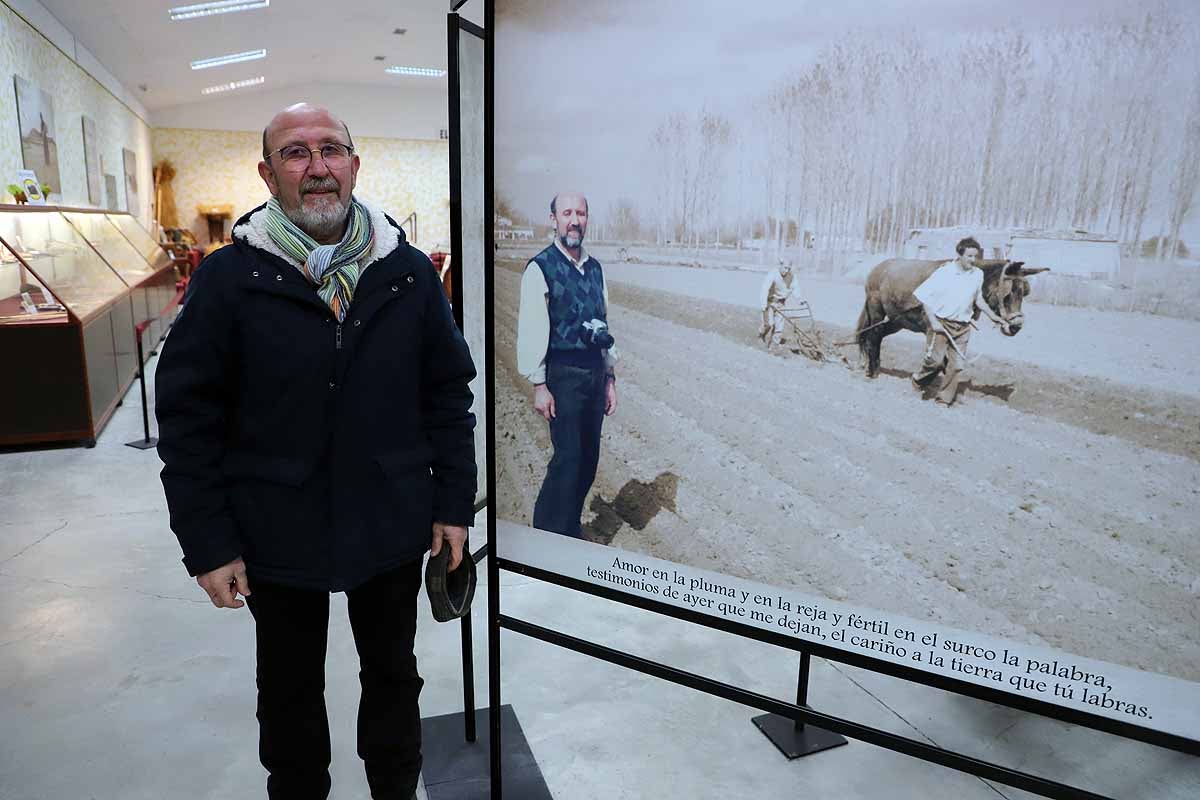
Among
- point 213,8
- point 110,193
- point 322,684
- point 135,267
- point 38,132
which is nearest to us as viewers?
point 322,684

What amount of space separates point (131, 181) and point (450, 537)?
1316 centimetres

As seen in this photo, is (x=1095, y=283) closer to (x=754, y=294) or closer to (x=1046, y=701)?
(x=754, y=294)

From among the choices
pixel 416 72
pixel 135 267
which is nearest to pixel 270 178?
pixel 135 267

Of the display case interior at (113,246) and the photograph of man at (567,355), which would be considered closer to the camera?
the photograph of man at (567,355)

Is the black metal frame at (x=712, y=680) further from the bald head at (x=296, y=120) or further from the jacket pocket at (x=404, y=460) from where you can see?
the bald head at (x=296, y=120)

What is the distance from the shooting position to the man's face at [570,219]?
132cm

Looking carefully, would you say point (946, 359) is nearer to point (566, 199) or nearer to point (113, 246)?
point (566, 199)

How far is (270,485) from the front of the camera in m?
1.42

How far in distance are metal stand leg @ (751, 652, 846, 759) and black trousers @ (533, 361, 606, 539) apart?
0.86 meters

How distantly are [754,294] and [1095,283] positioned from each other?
1.44 ft

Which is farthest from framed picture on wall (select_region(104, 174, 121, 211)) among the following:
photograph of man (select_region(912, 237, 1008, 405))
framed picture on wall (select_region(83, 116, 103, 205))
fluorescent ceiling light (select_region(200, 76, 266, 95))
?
photograph of man (select_region(912, 237, 1008, 405))

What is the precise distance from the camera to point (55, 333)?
441 centimetres

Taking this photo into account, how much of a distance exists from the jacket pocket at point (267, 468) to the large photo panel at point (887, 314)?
47 cm

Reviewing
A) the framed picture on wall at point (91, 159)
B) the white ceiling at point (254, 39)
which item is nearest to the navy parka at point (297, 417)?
the white ceiling at point (254, 39)
